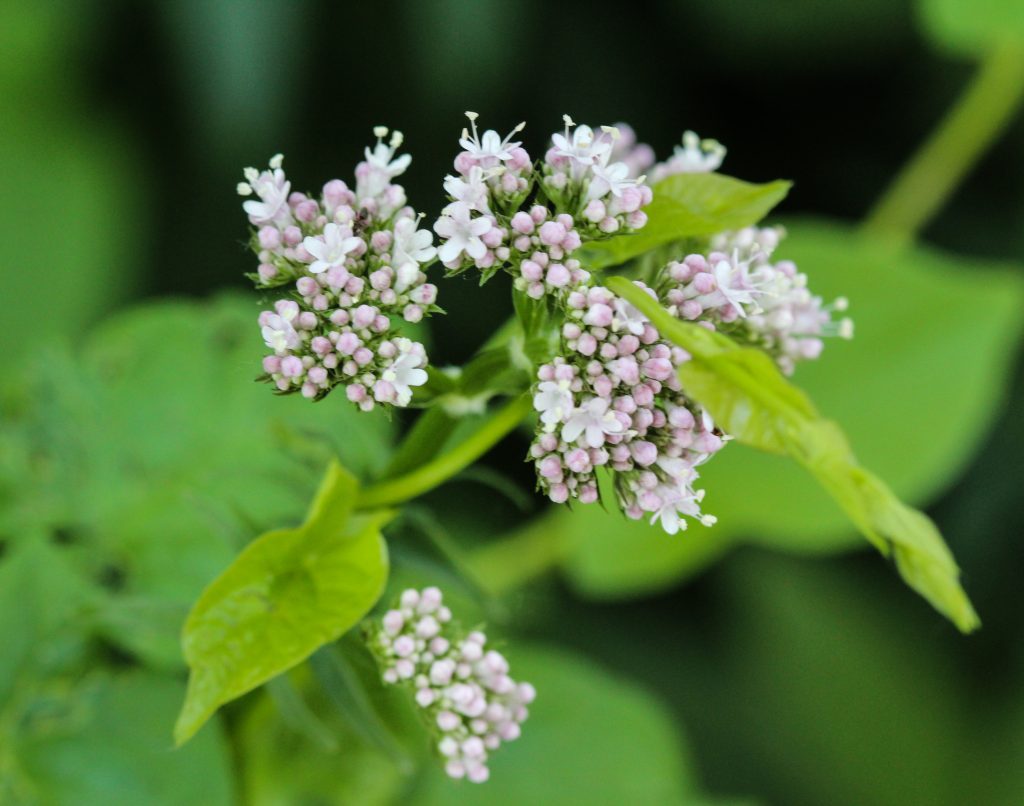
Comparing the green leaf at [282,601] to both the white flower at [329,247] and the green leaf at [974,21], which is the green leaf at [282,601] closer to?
the white flower at [329,247]

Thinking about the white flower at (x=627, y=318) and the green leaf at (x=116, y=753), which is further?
the green leaf at (x=116, y=753)

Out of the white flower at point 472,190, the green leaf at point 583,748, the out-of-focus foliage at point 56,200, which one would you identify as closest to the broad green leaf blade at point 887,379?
the green leaf at point 583,748

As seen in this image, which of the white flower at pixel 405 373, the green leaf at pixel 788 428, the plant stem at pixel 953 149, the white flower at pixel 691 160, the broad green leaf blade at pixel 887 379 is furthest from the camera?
the plant stem at pixel 953 149

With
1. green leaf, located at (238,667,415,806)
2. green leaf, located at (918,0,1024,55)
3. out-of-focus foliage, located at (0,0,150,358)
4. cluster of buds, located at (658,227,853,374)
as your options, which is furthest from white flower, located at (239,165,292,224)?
green leaf, located at (918,0,1024,55)

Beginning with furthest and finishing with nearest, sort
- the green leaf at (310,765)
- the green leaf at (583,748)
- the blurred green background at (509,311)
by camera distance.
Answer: the green leaf at (583,748) → the blurred green background at (509,311) → the green leaf at (310,765)

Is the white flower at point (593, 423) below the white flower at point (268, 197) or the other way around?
the other way around

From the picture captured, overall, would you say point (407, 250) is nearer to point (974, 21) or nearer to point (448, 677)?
point (448, 677)

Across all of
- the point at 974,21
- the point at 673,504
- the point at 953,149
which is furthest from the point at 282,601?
the point at 953,149
